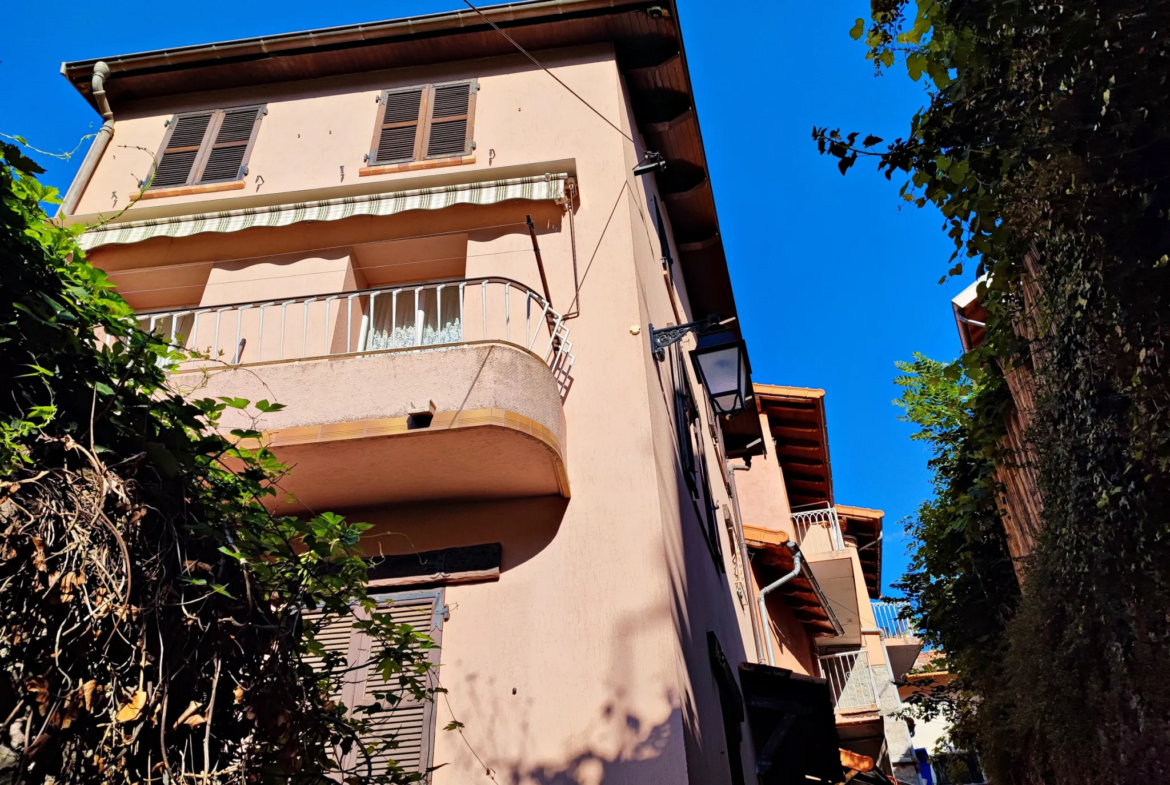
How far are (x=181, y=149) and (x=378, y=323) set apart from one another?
143 inches

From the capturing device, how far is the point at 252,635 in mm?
2920

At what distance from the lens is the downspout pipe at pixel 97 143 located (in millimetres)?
8633

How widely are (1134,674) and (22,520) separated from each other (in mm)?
4254

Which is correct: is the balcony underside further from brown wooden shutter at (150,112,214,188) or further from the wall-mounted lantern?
brown wooden shutter at (150,112,214,188)

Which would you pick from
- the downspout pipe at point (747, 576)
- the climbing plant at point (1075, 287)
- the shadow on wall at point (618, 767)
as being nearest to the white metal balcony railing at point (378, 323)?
the shadow on wall at point (618, 767)

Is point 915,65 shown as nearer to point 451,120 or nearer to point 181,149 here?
point 451,120

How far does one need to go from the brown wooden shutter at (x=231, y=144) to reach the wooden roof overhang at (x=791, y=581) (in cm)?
899

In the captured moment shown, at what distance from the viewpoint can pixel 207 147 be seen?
9.04 meters

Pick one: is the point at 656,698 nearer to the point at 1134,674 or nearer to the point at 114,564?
the point at 1134,674

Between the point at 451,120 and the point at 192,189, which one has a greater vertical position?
the point at 451,120

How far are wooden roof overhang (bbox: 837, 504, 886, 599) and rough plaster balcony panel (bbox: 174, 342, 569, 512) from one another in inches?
590

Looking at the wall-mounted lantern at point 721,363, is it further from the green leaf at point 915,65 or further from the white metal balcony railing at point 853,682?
the white metal balcony railing at point 853,682

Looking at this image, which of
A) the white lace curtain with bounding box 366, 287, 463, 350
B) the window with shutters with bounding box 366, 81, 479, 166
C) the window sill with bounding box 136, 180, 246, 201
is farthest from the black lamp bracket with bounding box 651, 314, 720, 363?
the window sill with bounding box 136, 180, 246, 201

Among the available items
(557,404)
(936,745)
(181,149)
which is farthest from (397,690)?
(936,745)
